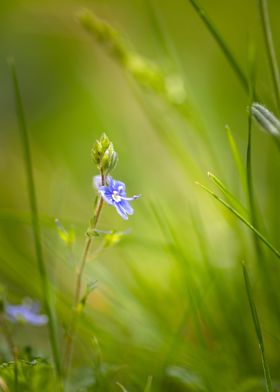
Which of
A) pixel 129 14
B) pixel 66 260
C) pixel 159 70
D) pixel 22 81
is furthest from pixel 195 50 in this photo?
pixel 66 260

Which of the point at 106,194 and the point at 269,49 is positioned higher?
the point at 269,49

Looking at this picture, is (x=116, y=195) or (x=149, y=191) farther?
(x=149, y=191)

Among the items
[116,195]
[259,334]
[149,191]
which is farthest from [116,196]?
[149,191]

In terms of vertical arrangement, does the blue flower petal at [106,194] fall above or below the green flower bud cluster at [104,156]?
below

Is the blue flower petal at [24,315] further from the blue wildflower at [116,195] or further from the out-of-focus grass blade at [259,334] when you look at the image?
the out-of-focus grass blade at [259,334]

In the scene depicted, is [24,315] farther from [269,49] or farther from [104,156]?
[269,49]

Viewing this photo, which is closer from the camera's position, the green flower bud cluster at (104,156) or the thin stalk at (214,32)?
the green flower bud cluster at (104,156)

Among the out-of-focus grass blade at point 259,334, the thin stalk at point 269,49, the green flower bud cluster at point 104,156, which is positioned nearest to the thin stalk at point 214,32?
the thin stalk at point 269,49
